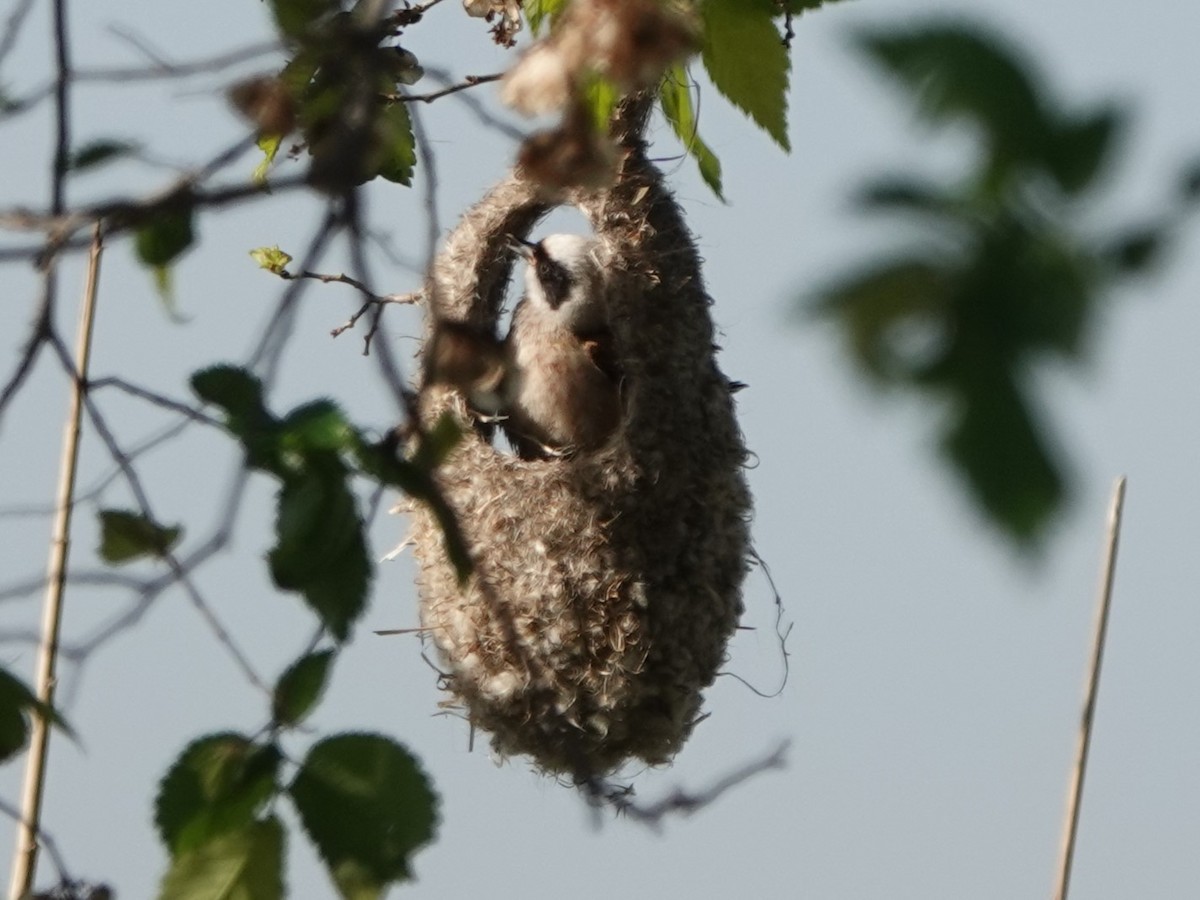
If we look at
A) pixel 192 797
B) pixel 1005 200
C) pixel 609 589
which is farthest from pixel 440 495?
pixel 609 589

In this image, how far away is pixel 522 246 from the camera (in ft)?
10.6

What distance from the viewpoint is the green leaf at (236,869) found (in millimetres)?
1055

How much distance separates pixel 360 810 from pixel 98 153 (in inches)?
18.4

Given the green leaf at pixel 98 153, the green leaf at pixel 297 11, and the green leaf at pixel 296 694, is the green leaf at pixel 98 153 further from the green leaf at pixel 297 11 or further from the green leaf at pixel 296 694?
the green leaf at pixel 296 694

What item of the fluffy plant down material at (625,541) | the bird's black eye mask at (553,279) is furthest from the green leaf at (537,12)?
the bird's black eye mask at (553,279)

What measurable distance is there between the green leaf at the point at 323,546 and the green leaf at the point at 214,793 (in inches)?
3.9

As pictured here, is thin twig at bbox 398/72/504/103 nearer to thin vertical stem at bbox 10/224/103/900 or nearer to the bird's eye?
thin vertical stem at bbox 10/224/103/900

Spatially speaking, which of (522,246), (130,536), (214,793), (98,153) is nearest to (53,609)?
(130,536)

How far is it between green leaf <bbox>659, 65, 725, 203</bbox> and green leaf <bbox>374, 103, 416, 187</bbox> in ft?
1.01

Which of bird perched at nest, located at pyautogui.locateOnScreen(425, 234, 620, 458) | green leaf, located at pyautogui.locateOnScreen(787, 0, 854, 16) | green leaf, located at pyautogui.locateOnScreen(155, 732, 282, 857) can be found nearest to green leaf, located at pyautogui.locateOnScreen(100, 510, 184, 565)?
green leaf, located at pyautogui.locateOnScreen(155, 732, 282, 857)

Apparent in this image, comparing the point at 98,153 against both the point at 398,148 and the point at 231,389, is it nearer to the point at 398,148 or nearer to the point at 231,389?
the point at 231,389

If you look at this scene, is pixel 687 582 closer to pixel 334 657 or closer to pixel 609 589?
pixel 609 589

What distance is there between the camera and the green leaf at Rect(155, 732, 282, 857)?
1054 mm

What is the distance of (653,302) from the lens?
9.20 ft
